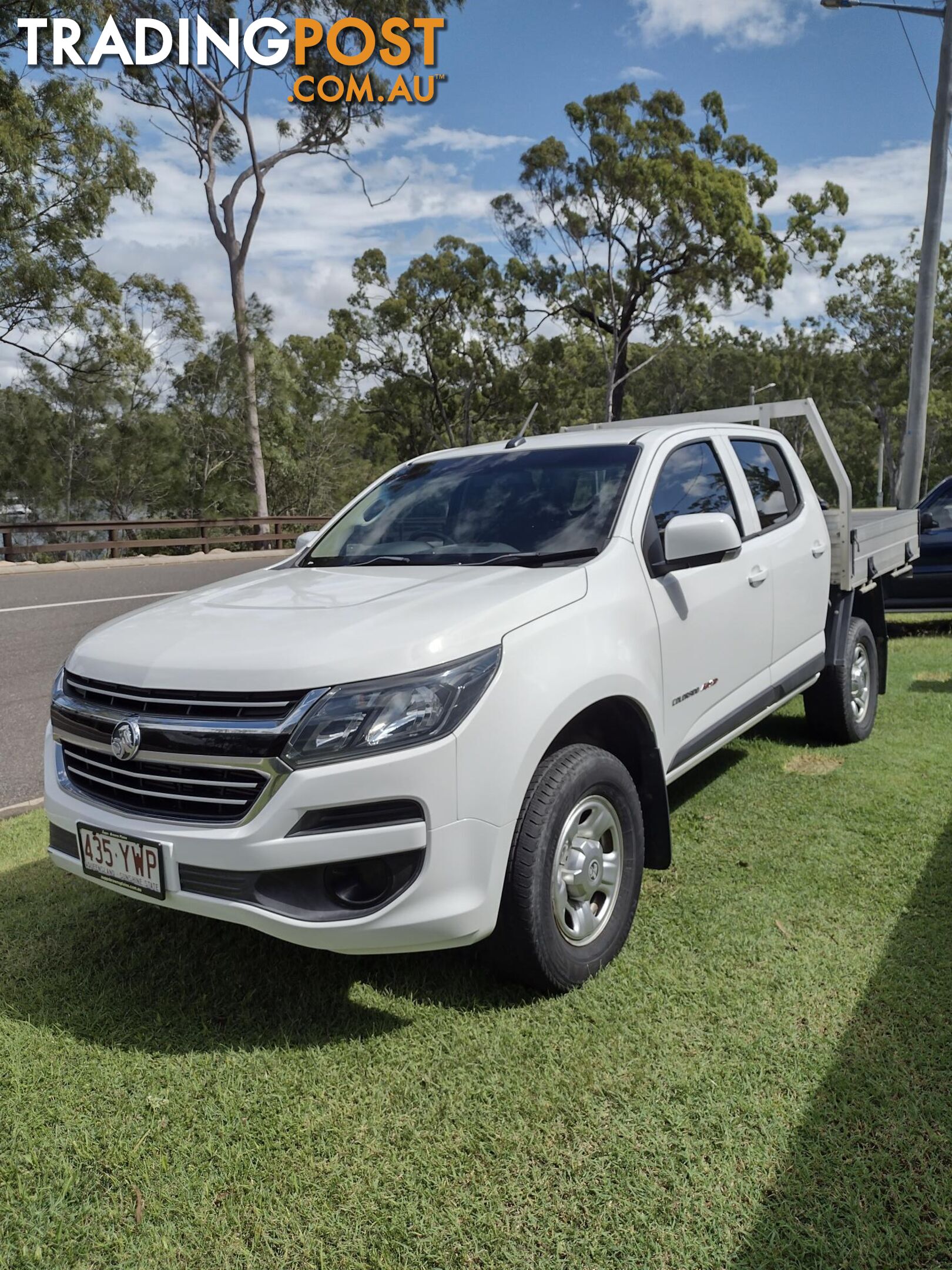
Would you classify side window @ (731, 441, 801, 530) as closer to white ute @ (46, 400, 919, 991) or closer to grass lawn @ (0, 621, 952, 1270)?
white ute @ (46, 400, 919, 991)

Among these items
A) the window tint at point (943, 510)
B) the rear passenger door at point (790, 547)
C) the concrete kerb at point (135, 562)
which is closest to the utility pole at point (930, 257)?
the window tint at point (943, 510)

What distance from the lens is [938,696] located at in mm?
6703

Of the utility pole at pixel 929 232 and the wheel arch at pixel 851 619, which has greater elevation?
the utility pole at pixel 929 232

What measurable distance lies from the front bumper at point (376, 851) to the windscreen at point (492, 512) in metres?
1.17

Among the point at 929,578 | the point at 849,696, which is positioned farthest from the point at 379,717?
the point at 929,578

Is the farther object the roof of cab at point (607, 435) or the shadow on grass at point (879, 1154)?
the roof of cab at point (607, 435)

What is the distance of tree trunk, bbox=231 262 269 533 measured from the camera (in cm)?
2658

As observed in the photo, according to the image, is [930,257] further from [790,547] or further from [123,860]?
[123,860]

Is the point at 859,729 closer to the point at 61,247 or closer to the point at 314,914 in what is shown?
the point at 314,914

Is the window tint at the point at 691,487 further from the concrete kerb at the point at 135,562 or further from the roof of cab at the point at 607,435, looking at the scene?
the concrete kerb at the point at 135,562

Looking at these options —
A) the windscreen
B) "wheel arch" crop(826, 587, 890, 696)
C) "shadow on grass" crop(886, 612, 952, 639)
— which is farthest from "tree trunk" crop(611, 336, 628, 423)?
the windscreen

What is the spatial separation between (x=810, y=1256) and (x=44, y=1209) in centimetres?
170

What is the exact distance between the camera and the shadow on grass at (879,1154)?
2023mm

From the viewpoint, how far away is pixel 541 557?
3.41 meters
